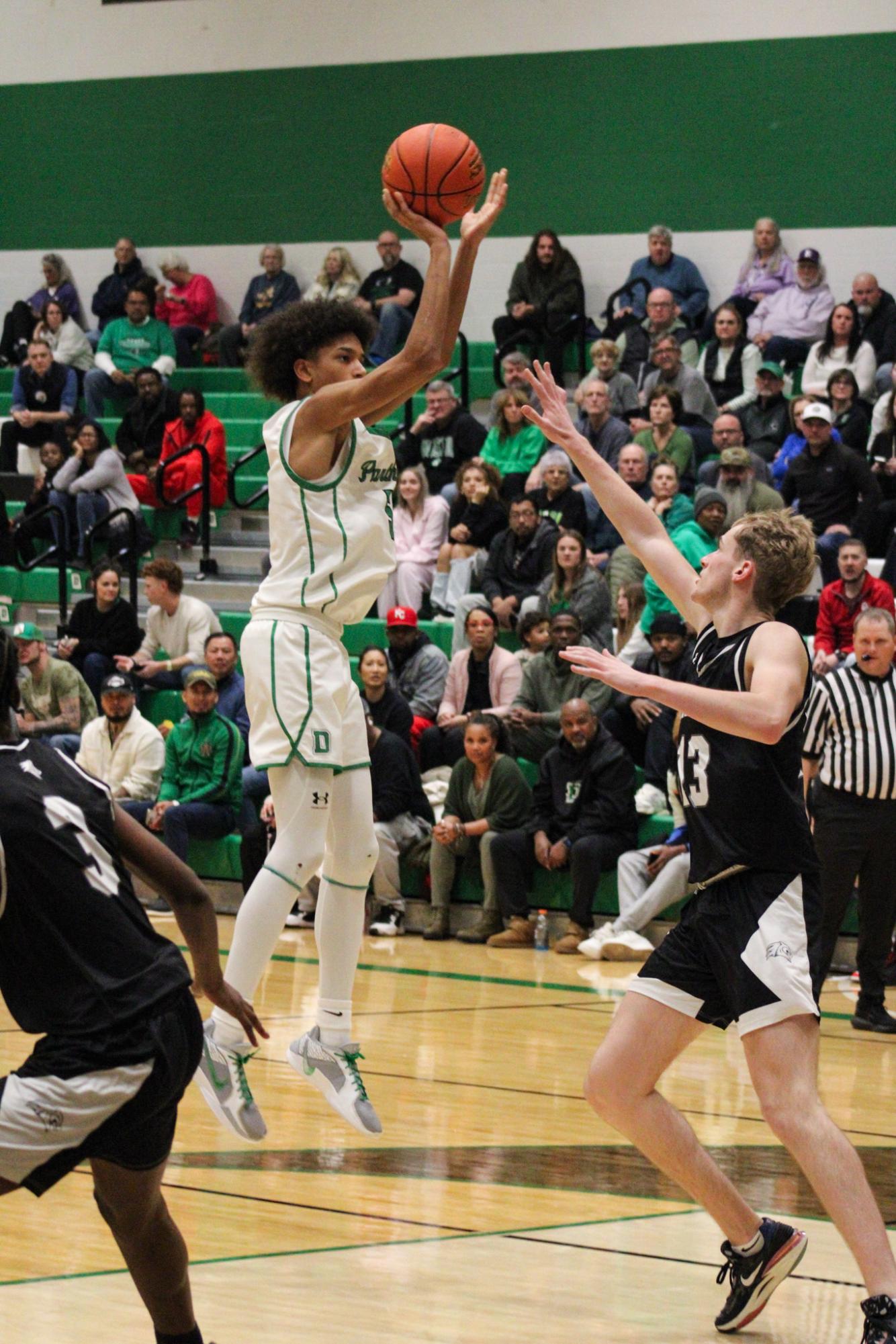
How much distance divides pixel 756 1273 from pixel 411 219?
2800 millimetres

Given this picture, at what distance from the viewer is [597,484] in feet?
15.0

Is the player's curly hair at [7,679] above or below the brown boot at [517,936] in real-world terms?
above

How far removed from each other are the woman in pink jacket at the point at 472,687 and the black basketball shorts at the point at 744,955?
21.7 ft

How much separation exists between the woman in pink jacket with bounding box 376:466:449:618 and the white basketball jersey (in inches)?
286

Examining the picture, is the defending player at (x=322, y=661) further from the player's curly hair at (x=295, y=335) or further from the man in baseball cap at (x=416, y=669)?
the man in baseball cap at (x=416, y=669)

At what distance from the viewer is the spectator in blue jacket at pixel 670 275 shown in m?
14.7

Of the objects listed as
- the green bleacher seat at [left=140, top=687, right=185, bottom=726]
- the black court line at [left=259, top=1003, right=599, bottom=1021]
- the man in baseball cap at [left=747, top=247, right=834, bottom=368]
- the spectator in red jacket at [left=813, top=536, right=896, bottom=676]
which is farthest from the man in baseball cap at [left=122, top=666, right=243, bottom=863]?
the man in baseball cap at [left=747, top=247, right=834, bottom=368]

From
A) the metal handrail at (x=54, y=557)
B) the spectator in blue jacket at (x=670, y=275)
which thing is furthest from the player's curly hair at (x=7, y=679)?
the spectator in blue jacket at (x=670, y=275)

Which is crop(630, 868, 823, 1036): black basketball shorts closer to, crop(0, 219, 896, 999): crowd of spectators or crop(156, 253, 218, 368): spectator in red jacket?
crop(0, 219, 896, 999): crowd of spectators

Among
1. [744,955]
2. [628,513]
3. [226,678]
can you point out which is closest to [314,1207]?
[744,955]

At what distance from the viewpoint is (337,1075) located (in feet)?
15.9

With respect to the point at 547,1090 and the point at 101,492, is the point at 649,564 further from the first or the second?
the point at 101,492

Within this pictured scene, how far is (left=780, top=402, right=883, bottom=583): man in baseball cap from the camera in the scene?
37.0 feet

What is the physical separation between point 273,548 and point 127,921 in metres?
2.01
